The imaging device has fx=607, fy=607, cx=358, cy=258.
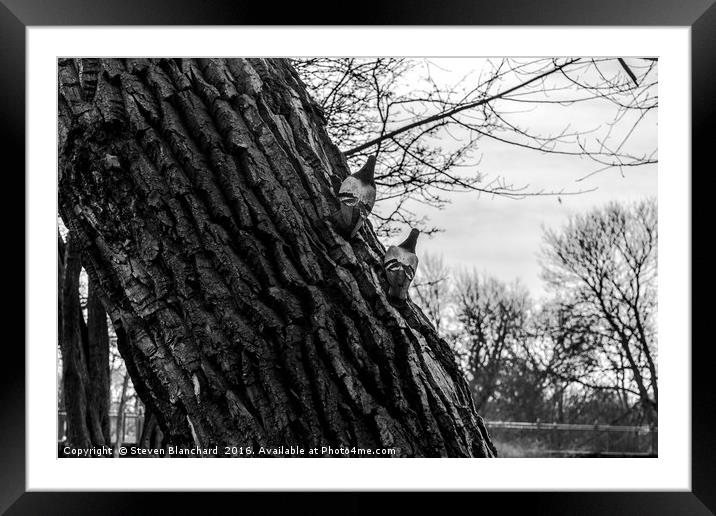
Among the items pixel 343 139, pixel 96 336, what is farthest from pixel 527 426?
pixel 96 336

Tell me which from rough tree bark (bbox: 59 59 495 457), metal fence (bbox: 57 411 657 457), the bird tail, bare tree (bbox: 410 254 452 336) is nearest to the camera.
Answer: rough tree bark (bbox: 59 59 495 457)

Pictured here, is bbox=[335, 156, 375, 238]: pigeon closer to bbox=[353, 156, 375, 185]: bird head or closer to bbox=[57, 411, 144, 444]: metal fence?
bbox=[353, 156, 375, 185]: bird head

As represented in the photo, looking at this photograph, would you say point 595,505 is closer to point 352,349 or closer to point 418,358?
point 418,358

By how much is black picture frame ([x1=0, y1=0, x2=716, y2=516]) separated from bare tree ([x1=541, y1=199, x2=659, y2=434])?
38 cm

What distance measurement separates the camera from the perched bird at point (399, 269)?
2.13 meters

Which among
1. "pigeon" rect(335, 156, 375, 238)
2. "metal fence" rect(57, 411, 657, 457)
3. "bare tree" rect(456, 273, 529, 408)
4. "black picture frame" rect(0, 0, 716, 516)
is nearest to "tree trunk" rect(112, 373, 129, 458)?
"metal fence" rect(57, 411, 657, 457)

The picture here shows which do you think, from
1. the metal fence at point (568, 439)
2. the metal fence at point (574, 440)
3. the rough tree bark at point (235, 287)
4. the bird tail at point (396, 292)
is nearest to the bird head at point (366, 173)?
the rough tree bark at point (235, 287)

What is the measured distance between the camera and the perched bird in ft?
6.98

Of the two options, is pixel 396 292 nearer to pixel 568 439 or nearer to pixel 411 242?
pixel 411 242

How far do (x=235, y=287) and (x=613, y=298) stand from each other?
105 inches

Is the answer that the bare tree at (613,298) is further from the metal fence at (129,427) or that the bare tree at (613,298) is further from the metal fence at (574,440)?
the metal fence at (129,427)

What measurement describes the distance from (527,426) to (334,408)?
2263 millimetres
